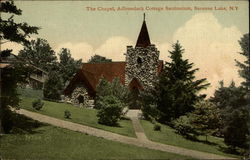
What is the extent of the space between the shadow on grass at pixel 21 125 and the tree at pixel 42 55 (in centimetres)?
4895

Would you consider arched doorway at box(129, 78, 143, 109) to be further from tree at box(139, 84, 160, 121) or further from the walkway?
the walkway

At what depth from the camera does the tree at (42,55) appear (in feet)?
236

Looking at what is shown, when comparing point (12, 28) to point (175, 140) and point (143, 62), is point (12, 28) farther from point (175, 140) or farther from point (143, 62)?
point (143, 62)

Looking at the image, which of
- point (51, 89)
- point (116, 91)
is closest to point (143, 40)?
point (116, 91)

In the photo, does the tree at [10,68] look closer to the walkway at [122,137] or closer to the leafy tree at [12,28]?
the leafy tree at [12,28]

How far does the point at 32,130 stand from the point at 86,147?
5.35 m

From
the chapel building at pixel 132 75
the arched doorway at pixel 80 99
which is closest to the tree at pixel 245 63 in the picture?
the chapel building at pixel 132 75

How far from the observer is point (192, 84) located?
35.8 m

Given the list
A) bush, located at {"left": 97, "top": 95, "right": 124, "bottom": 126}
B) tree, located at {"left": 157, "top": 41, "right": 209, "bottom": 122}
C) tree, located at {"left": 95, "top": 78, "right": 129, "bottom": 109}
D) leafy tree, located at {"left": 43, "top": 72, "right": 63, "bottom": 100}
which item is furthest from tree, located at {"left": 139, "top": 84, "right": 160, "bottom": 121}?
Result: leafy tree, located at {"left": 43, "top": 72, "right": 63, "bottom": 100}

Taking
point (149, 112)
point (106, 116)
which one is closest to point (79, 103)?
point (149, 112)

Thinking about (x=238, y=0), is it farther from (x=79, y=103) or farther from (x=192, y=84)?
(x=79, y=103)

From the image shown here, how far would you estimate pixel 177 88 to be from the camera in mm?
34250

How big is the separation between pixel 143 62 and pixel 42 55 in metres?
38.0

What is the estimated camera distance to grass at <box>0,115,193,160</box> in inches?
642
